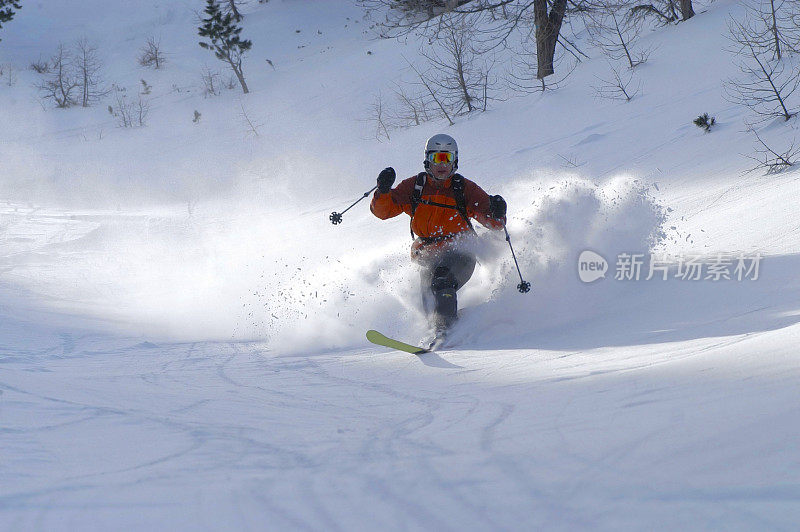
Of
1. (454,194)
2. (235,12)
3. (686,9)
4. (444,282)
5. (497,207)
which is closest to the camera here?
(444,282)

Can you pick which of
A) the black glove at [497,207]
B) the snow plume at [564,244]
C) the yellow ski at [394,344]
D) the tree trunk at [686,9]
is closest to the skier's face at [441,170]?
the black glove at [497,207]

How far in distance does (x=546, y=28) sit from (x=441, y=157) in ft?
39.6

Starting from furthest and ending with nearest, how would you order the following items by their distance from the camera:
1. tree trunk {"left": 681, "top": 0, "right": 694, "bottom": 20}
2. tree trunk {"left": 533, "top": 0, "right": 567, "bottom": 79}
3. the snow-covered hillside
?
tree trunk {"left": 681, "top": 0, "right": 694, "bottom": 20}, tree trunk {"left": 533, "top": 0, "right": 567, "bottom": 79}, the snow-covered hillside

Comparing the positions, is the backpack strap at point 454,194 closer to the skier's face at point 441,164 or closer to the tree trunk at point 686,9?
the skier's face at point 441,164

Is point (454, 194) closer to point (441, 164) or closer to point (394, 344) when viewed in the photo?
point (441, 164)

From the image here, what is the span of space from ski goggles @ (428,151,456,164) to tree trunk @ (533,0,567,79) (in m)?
11.3

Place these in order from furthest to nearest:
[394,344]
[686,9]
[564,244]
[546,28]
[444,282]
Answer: [686,9] < [546,28] < [564,244] < [444,282] < [394,344]

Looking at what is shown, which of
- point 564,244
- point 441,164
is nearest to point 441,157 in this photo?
point 441,164

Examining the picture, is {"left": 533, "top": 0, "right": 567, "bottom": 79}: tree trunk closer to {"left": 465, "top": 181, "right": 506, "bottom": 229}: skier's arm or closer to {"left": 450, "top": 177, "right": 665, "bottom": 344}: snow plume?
{"left": 450, "top": 177, "right": 665, "bottom": 344}: snow plume

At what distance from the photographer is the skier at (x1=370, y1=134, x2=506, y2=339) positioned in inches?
230

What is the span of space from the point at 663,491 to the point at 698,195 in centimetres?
748

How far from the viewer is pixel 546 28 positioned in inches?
648

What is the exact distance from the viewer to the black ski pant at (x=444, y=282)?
546 centimetres

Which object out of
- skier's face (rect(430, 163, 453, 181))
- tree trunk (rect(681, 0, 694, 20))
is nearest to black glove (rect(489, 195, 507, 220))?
skier's face (rect(430, 163, 453, 181))
